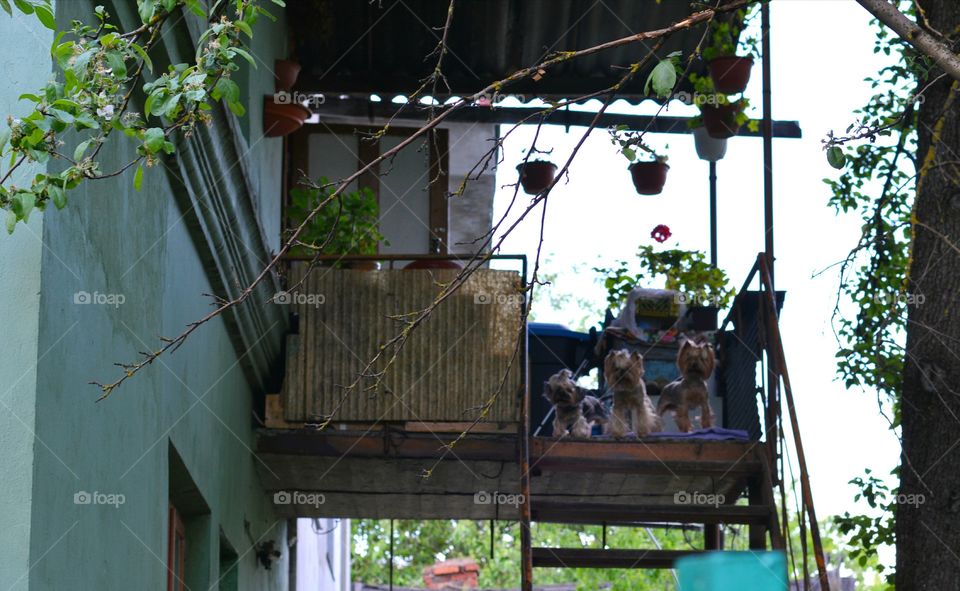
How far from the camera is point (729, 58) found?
1145 cm

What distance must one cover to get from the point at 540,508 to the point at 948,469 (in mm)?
3217

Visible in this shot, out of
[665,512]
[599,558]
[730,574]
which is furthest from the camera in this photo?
[665,512]

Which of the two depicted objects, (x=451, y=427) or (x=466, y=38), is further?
(x=466, y=38)

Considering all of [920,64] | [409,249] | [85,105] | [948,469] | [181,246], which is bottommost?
[948,469]

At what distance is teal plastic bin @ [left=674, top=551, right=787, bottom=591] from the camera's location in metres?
1.44

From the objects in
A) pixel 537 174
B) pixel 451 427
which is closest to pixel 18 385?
pixel 451 427

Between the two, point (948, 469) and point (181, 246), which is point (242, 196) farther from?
point (948, 469)

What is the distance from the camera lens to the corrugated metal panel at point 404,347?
30.3 feet

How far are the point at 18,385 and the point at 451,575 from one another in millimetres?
22666

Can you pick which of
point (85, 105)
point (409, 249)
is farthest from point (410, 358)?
point (85, 105)

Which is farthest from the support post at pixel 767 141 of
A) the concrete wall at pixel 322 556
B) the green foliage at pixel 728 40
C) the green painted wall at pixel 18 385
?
the green painted wall at pixel 18 385

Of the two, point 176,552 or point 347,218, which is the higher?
point 347,218

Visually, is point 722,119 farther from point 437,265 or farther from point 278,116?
point 278,116

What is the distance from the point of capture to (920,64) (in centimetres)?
646
